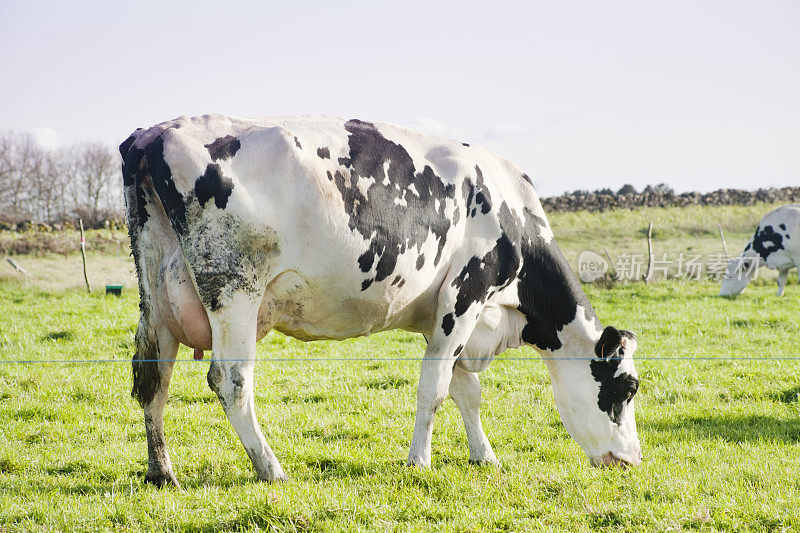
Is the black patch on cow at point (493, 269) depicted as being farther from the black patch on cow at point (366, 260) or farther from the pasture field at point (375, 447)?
the pasture field at point (375, 447)

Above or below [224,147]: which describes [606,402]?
below

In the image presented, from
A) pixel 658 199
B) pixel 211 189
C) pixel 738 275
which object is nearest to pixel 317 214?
pixel 211 189

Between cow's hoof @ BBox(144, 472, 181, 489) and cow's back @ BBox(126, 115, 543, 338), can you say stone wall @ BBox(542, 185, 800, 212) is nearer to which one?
cow's back @ BBox(126, 115, 543, 338)

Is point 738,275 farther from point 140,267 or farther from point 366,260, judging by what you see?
point 140,267

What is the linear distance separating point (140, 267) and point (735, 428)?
217 inches

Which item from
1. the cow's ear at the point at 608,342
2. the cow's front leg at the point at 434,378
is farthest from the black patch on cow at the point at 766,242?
the cow's front leg at the point at 434,378

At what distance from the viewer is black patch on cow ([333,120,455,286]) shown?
15.5 feet

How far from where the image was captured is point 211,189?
14.2 ft

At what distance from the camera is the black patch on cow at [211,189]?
4332 mm

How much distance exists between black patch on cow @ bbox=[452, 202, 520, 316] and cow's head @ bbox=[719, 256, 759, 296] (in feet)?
44.4

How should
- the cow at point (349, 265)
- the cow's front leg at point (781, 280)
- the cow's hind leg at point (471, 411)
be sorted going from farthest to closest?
1. the cow's front leg at point (781, 280)
2. the cow's hind leg at point (471, 411)
3. the cow at point (349, 265)

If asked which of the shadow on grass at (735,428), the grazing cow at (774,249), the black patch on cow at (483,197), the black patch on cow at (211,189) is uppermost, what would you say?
the black patch on cow at (211,189)

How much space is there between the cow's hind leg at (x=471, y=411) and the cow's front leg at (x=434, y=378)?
0.48 metres

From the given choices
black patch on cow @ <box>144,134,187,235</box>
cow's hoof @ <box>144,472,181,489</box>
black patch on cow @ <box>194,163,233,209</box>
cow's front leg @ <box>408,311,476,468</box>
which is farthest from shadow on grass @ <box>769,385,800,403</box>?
black patch on cow @ <box>144,134,187,235</box>
